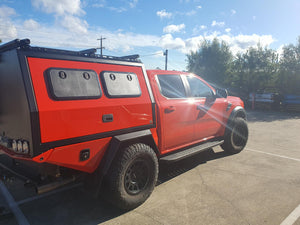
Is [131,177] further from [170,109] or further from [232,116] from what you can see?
[232,116]

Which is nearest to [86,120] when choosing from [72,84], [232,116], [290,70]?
[72,84]

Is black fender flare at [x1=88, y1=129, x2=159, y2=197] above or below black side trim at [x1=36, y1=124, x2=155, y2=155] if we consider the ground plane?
below

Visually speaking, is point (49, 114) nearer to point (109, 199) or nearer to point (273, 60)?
point (109, 199)

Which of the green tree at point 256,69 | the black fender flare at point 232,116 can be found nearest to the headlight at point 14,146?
the black fender flare at point 232,116

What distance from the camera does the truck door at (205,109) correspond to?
423cm

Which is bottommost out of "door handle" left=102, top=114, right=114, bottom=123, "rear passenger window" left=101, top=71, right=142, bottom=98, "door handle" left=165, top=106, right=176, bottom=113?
"door handle" left=165, top=106, right=176, bottom=113

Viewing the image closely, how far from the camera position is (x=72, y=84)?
2400mm

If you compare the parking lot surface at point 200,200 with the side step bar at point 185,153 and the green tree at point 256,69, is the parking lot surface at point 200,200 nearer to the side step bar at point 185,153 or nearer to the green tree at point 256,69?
the side step bar at point 185,153

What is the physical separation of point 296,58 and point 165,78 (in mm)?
18843

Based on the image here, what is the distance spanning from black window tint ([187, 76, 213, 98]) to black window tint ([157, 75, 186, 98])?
1.02ft

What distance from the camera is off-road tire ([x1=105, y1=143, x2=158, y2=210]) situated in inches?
106

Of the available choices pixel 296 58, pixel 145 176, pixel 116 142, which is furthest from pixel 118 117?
pixel 296 58

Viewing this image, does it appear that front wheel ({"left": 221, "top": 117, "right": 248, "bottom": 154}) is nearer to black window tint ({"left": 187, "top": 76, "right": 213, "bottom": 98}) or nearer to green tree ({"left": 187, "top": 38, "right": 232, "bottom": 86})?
black window tint ({"left": 187, "top": 76, "right": 213, "bottom": 98})

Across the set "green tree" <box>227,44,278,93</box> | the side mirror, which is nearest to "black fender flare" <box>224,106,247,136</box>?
the side mirror
